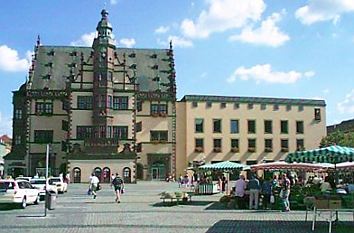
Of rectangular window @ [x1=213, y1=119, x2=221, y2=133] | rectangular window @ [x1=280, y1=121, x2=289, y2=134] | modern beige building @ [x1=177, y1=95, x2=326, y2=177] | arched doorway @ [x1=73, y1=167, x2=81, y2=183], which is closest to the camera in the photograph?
arched doorway @ [x1=73, y1=167, x2=81, y2=183]

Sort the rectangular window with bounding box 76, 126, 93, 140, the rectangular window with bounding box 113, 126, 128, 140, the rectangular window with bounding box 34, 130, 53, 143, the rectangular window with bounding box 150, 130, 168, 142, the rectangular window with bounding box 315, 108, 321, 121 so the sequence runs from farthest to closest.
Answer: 1. the rectangular window with bounding box 315, 108, 321, 121
2. the rectangular window with bounding box 150, 130, 168, 142
3. the rectangular window with bounding box 34, 130, 53, 143
4. the rectangular window with bounding box 113, 126, 128, 140
5. the rectangular window with bounding box 76, 126, 93, 140

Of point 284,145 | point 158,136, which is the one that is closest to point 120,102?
point 158,136

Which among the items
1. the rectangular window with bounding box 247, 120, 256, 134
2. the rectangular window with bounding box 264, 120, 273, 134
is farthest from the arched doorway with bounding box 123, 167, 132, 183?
the rectangular window with bounding box 264, 120, 273, 134

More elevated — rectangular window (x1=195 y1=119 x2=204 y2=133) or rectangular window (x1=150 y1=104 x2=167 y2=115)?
rectangular window (x1=150 y1=104 x2=167 y2=115)

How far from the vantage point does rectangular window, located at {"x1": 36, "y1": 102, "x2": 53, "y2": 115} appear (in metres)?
81.6

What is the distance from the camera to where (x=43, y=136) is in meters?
80.9

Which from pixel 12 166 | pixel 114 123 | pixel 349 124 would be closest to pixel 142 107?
pixel 114 123

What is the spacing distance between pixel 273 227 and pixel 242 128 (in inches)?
2633

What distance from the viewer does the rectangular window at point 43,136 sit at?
80.6 metres

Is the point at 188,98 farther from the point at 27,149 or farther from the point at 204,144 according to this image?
the point at 27,149

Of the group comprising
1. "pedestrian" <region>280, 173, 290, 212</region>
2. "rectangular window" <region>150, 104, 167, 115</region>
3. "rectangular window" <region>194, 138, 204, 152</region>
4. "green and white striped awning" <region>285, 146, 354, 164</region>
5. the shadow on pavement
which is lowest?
the shadow on pavement

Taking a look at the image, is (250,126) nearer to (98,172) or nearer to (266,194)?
(98,172)

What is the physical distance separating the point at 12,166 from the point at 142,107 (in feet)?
67.0

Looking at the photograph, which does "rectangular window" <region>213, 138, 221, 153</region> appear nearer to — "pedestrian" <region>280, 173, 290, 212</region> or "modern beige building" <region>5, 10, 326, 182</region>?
"modern beige building" <region>5, 10, 326, 182</region>
